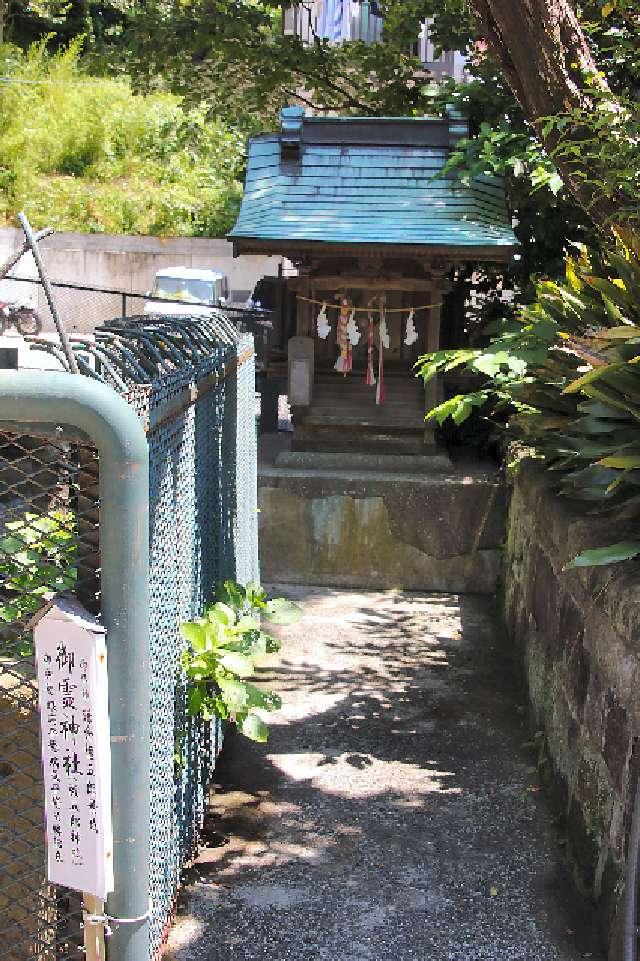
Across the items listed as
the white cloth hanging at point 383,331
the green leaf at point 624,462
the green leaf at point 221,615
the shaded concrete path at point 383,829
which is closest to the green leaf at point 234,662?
the green leaf at point 221,615

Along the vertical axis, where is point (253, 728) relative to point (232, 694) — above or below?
below

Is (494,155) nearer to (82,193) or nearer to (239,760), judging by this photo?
(239,760)

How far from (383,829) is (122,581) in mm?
2946

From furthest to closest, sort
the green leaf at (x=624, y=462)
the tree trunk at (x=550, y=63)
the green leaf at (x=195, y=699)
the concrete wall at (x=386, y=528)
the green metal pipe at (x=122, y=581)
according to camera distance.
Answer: the concrete wall at (x=386, y=528)
the tree trunk at (x=550, y=63)
the green leaf at (x=624, y=462)
the green leaf at (x=195, y=699)
the green metal pipe at (x=122, y=581)

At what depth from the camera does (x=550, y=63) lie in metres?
5.11

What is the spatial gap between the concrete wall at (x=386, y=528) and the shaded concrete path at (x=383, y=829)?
1.72 m

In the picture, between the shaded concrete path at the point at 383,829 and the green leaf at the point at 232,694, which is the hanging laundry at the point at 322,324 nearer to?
the shaded concrete path at the point at 383,829

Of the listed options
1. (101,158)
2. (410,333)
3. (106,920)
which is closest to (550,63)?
(410,333)

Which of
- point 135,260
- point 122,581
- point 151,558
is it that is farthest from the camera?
point 135,260

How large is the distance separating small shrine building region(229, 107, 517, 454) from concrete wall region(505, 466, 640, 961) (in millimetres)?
2926

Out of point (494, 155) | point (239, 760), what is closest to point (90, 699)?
point (239, 760)

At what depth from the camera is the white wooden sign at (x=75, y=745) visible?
2.02 m

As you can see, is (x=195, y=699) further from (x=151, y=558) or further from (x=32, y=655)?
(x=32, y=655)

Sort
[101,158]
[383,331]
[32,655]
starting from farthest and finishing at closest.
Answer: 1. [101,158]
2. [383,331]
3. [32,655]
